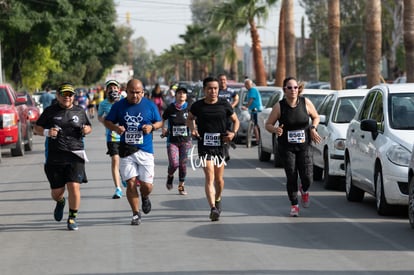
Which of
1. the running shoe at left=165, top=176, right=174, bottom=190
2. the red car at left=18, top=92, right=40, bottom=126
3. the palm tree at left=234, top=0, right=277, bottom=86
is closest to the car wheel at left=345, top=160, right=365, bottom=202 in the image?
the running shoe at left=165, top=176, right=174, bottom=190

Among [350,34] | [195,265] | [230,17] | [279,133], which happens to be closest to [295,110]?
[279,133]

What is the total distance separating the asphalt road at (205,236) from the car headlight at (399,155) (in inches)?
28.5

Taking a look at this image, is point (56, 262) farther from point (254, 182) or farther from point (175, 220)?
point (254, 182)

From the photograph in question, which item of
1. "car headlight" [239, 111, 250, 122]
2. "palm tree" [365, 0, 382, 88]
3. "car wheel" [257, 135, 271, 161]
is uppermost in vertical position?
"palm tree" [365, 0, 382, 88]

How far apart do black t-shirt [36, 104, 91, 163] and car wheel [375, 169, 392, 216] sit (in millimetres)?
→ 3741

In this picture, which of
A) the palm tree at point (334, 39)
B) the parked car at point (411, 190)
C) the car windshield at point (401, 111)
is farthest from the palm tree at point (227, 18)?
the parked car at point (411, 190)

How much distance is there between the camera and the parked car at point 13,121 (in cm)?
2689

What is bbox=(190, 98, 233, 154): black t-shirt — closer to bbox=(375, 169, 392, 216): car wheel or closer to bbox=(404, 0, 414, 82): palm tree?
bbox=(375, 169, 392, 216): car wheel

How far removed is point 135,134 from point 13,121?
576 inches

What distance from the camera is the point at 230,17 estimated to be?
63.2 meters

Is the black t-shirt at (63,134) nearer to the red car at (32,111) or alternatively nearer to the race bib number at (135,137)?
the race bib number at (135,137)

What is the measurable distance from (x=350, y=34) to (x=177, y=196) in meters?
86.5

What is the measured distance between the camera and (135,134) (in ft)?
43.1

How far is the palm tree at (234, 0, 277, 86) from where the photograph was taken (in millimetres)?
56562
